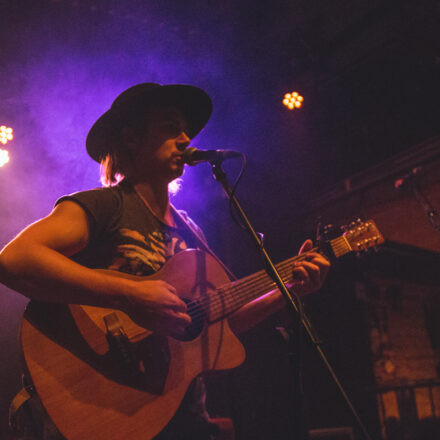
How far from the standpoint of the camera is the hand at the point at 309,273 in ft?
6.86

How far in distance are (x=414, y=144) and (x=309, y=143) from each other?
192cm

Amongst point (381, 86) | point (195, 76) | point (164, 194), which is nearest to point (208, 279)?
point (164, 194)

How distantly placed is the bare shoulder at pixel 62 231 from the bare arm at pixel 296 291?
1052 mm

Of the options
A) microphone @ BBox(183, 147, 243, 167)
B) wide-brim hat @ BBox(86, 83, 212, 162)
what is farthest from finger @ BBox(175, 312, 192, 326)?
wide-brim hat @ BBox(86, 83, 212, 162)

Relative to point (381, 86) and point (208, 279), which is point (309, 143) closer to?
point (381, 86)

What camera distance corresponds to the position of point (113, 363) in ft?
4.96

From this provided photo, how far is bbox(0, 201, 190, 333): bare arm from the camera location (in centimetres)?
145

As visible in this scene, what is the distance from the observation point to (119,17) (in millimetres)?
4867

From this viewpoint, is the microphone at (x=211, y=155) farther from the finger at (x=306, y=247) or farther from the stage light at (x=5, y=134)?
the stage light at (x=5, y=134)

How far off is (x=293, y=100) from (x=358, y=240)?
450cm

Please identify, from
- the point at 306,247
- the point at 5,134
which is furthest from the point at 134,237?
the point at 5,134

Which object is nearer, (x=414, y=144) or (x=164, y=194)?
(x=164, y=194)

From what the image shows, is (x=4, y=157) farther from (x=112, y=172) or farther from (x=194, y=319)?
(x=194, y=319)

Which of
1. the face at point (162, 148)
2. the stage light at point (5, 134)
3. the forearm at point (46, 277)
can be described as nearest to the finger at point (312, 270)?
the face at point (162, 148)
